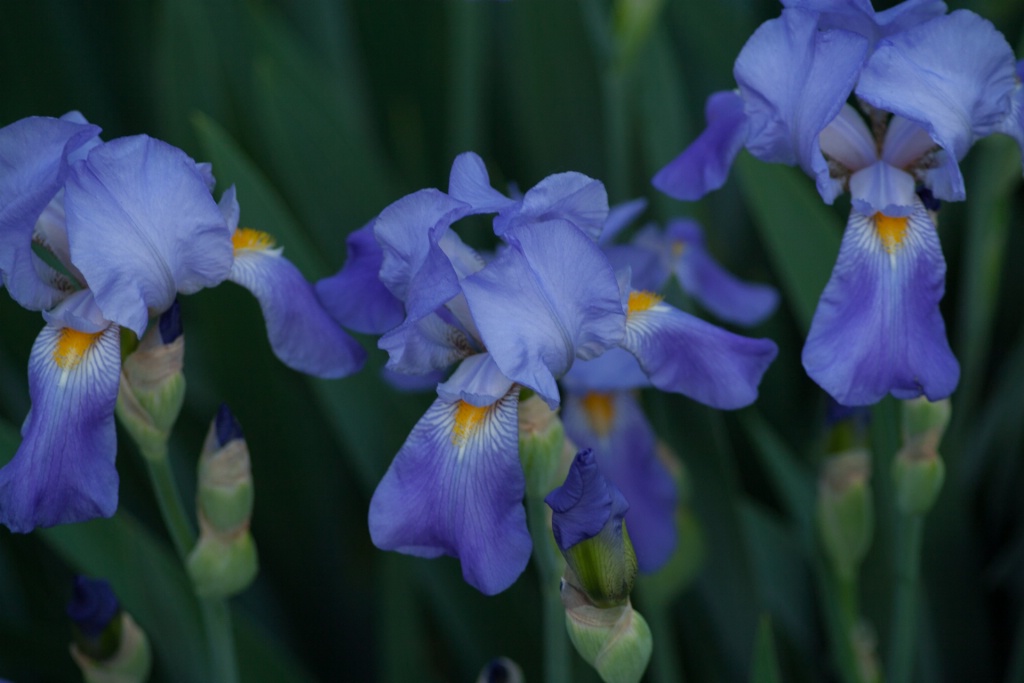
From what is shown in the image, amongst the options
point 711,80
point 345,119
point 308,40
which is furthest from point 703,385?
point 308,40

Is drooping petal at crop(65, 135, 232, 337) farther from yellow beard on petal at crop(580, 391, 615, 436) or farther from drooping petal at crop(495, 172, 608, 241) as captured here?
yellow beard on petal at crop(580, 391, 615, 436)

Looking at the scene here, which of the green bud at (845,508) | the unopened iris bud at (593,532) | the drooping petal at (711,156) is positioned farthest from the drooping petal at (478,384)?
the green bud at (845,508)

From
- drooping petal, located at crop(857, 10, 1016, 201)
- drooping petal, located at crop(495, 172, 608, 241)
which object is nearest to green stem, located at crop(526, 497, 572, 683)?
drooping petal, located at crop(495, 172, 608, 241)

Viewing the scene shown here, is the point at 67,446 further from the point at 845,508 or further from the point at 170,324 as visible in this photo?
the point at 845,508

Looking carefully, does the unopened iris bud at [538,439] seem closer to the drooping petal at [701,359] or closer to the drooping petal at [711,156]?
the drooping petal at [701,359]

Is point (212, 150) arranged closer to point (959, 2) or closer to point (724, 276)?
point (724, 276)

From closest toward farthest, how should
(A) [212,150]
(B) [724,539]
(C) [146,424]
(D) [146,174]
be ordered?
(D) [146,174], (C) [146,424], (A) [212,150], (B) [724,539]

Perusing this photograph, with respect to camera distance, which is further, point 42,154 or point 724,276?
point 724,276
